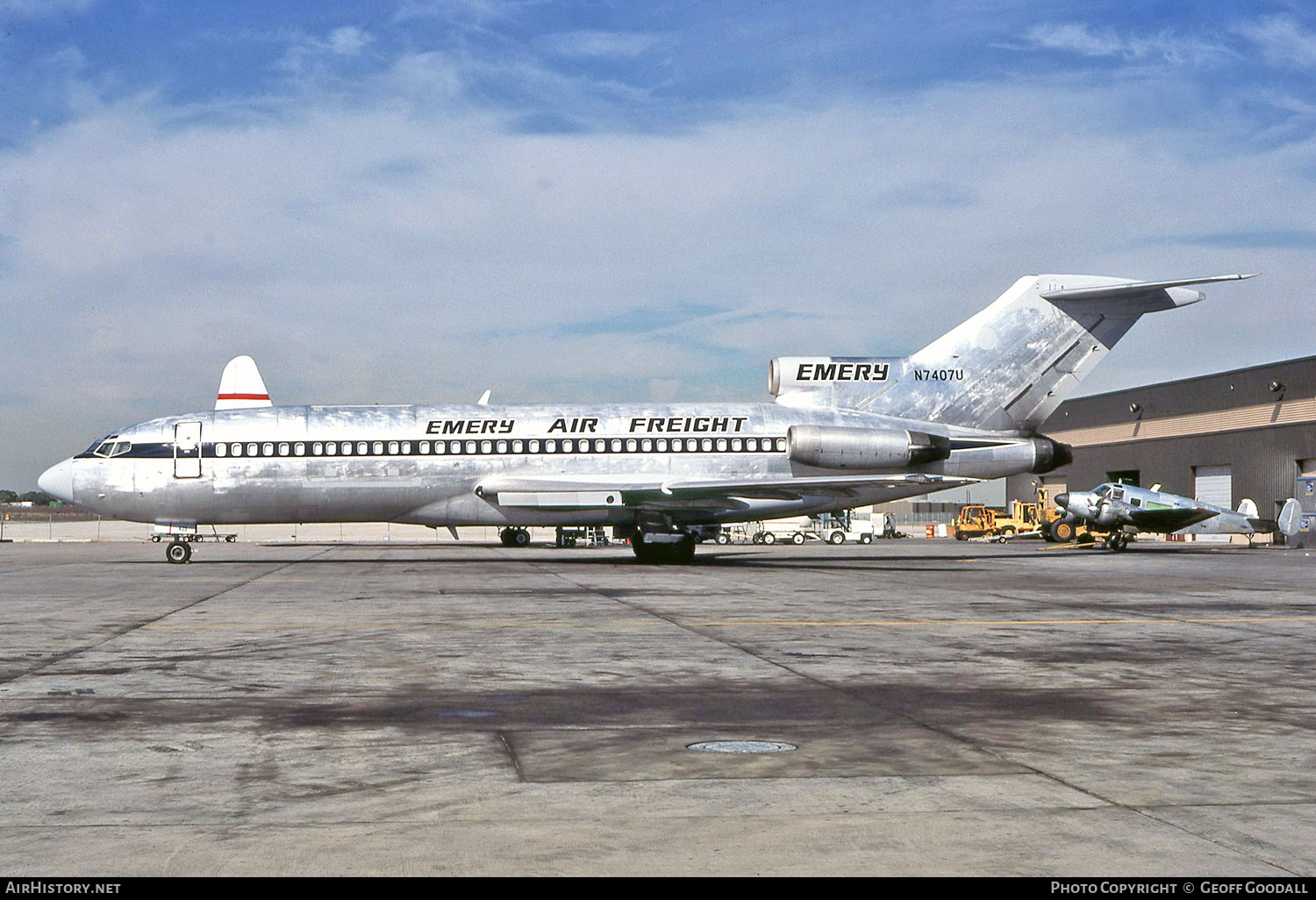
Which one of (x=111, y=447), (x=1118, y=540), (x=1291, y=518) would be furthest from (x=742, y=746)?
(x=1291, y=518)

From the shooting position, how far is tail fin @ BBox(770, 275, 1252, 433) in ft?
112

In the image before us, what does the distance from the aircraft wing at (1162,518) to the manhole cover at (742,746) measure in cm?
4011

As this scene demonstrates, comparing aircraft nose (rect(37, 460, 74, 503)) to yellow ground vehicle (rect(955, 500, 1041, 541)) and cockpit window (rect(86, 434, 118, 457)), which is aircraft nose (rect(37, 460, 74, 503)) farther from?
yellow ground vehicle (rect(955, 500, 1041, 541))

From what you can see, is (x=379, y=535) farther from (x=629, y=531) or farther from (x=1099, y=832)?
(x=1099, y=832)

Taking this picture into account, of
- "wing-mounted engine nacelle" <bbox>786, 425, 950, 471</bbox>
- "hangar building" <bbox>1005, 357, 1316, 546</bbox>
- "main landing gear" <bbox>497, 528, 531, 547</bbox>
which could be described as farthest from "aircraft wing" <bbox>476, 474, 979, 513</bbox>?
"hangar building" <bbox>1005, 357, 1316, 546</bbox>

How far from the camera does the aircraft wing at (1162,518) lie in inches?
1754

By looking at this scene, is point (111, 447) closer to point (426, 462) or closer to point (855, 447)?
point (426, 462)

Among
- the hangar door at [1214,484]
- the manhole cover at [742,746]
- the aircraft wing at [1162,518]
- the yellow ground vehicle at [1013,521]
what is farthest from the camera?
the hangar door at [1214,484]

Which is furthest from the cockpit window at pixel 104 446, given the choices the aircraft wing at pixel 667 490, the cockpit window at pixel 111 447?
the aircraft wing at pixel 667 490

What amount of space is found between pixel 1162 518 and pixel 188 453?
3345 centimetres

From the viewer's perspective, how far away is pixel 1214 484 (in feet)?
213

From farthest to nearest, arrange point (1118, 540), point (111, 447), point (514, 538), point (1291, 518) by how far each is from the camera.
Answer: point (514, 538)
point (1291, 518)
point (1118, 540)
point (111, 447)

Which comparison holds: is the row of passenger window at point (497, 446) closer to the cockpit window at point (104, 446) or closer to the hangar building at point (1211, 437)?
the cockpit window at point (104, 446)

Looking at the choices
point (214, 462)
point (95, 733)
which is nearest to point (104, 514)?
point (214, 462)
